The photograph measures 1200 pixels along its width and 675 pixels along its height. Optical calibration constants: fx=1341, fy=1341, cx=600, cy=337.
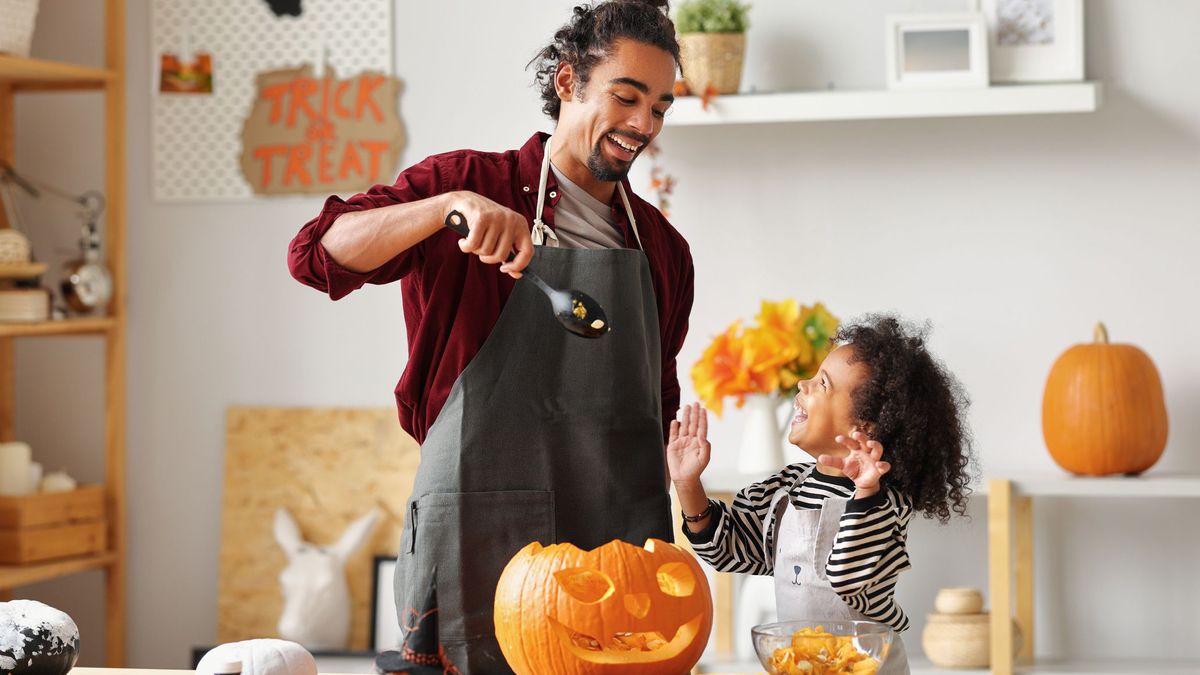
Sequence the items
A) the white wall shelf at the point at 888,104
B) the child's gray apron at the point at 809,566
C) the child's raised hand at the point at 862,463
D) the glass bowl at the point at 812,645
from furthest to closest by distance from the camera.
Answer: the white wall shelf at the point at 888,104 → the child's gray apron at the point at 809,566 → the child's raised hand at the point at 862,463 → the glass bowl at the point at 812,645

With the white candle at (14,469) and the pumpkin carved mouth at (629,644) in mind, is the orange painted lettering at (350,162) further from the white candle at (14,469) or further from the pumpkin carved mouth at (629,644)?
the pumpkin carved mouth at (629,644)

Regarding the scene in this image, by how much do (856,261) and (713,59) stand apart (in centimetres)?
55

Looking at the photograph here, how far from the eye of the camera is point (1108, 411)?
2631 millimetres

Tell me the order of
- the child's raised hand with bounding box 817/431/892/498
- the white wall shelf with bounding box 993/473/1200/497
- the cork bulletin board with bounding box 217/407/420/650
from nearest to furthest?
the child's raised hand with bounding box 817/431/892/498 → the white wall shelf with bounding box 993/473/1200/497 → the cork bulletin board with bounding box 217/407/420/650

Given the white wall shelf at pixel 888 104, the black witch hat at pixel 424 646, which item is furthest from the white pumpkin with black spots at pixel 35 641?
the white wall shelf at pixel 888 104

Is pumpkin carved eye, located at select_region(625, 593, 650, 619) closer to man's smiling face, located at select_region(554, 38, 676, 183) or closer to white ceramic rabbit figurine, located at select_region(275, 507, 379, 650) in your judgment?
man's smiling face, located at select_region(554, 38, 676, 183)

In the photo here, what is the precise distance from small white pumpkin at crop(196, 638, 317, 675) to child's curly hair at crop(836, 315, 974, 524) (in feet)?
2.47

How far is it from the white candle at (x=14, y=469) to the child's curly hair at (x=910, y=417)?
210cm

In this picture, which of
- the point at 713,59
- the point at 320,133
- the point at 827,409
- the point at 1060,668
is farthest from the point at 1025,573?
the point at 320,133

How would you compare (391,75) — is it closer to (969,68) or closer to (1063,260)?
(969,68)

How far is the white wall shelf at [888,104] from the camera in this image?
8.93 ft

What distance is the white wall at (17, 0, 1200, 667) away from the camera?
9.40 ft

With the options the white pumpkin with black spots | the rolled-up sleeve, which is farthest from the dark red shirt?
the white pumpkin with black spots

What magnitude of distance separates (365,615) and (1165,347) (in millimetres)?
1861
